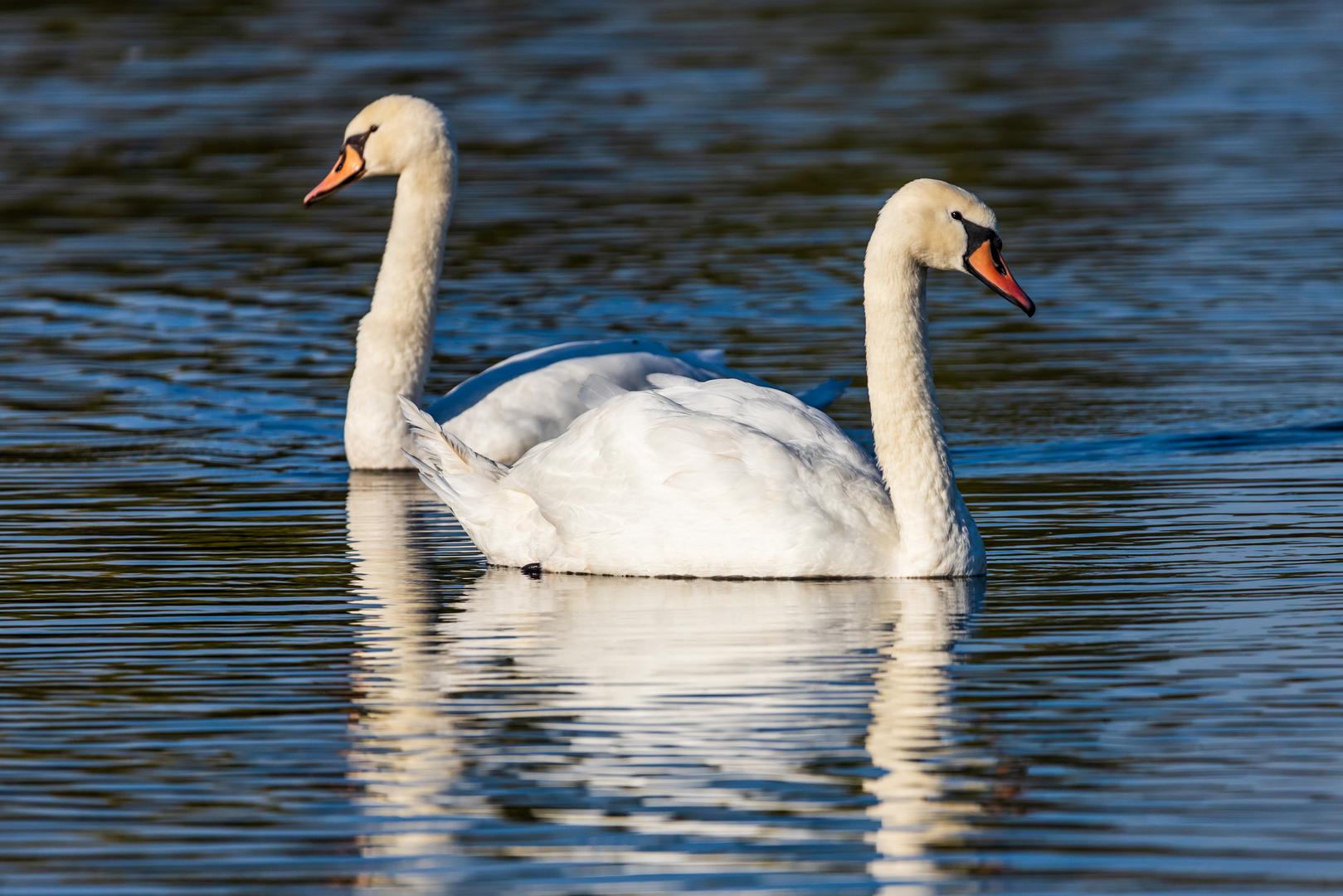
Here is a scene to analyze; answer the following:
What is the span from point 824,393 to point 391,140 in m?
2.74

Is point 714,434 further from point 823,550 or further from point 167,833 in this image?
point 167,833

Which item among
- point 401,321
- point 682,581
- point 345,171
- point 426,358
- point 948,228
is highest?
point 345,171

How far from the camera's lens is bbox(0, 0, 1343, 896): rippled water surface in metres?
6.99

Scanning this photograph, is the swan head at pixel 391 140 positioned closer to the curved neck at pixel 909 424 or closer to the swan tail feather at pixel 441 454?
the swan tail feather at pixel 441 454

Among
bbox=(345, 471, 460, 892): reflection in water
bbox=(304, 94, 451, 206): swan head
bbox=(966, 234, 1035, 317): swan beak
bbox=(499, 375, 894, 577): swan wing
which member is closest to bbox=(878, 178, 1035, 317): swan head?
bbox=(966, 234, 1035, 317): swan beak

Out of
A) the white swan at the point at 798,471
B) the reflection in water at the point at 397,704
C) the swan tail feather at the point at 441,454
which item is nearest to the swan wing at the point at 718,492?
the white swan at the point at 798,471

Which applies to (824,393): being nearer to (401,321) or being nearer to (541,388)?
(541,388)

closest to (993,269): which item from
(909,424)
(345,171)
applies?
(909,424)

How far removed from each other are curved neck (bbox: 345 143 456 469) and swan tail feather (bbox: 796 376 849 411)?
6.51ft

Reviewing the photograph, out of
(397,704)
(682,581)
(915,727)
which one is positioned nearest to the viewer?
(915,727)

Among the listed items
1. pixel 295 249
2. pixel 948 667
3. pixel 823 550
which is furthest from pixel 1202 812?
pixel 295 249

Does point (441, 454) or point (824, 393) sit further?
point (824, 393)

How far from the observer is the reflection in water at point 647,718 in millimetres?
6895

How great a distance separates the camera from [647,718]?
808cm
